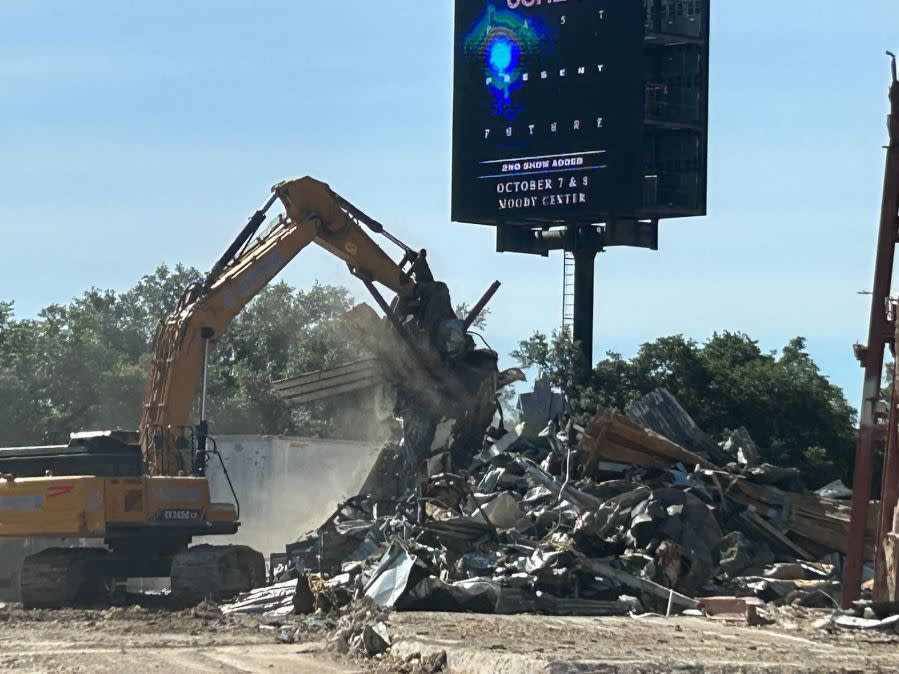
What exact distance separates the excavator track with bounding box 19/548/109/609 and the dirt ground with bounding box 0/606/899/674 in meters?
3.31

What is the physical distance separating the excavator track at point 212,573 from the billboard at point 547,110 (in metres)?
13.1

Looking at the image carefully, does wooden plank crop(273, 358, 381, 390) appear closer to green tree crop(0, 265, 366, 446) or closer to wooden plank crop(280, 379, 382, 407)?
wooden plank crop(280, 379, 382, 407)

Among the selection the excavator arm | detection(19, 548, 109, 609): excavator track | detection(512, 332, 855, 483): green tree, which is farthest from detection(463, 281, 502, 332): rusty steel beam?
detection(19, 548, 109, 609): excavator track

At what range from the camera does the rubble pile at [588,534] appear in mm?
20453

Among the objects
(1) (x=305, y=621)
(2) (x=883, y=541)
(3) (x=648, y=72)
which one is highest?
(3) (x=648, y=72)

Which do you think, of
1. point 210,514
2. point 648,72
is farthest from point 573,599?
point 648,72

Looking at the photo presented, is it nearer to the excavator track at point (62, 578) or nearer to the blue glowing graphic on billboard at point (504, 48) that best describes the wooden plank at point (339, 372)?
the excavator track at point (62, 578)

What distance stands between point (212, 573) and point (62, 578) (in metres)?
2.35

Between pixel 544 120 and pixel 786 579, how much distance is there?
49.6ft

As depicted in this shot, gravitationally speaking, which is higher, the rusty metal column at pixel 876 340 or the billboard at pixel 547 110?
the billboard at pixel 547 110

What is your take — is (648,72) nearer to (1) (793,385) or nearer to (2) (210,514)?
(1) (793,385)

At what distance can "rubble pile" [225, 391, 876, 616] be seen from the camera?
2045 cm

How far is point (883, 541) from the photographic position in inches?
750

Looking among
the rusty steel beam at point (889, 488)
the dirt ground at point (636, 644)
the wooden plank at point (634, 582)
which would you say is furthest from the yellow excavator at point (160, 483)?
the rusty steel beam at point (889, 488)
